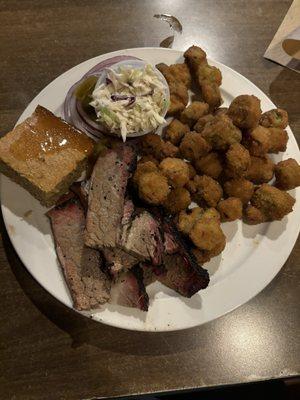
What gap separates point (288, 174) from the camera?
2080mm

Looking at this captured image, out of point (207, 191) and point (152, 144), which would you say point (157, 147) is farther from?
point (207, 191)

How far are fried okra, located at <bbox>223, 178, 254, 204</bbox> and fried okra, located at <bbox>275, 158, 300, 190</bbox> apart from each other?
164 millimetres

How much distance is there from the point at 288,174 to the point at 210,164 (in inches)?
15.2

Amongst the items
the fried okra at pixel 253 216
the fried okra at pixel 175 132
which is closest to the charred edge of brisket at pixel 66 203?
the fried okra at pixel 175 132

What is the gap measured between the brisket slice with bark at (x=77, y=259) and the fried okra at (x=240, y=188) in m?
0.72

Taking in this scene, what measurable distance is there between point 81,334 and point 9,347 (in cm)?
32

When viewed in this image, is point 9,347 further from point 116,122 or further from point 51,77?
point 51,77

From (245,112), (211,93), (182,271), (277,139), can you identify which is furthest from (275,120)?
(182,271)

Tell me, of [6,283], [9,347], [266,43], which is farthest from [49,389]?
[266,43]

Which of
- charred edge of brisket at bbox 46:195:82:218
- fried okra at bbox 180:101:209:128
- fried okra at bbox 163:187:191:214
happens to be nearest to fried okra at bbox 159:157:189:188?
fried okra at bbox 163:187:191:214

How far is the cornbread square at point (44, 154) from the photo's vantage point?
1.90 metres

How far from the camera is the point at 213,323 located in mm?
2010

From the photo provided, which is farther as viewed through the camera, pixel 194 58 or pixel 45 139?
pixel 194 58

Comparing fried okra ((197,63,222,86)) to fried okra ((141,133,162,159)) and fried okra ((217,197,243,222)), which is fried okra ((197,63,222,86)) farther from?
fried okra ((217,197,243,222))
